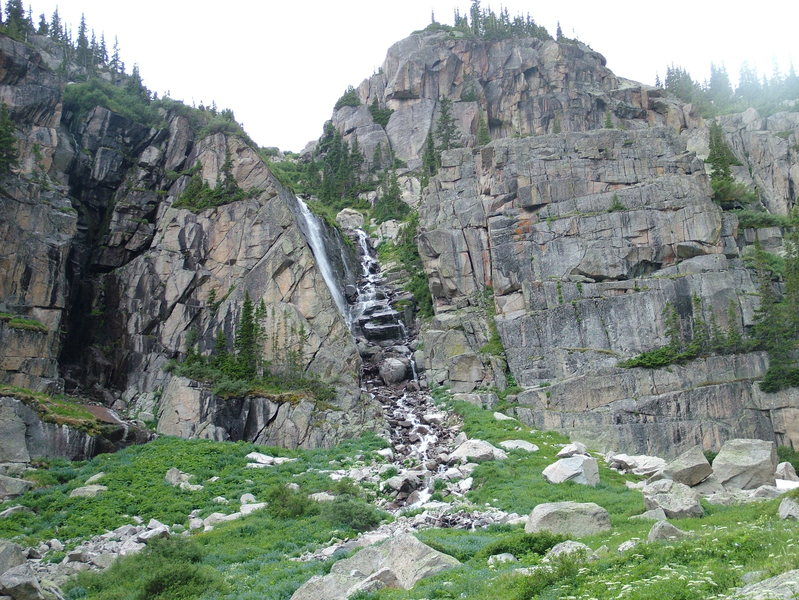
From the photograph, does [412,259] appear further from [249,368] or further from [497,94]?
[497,94]

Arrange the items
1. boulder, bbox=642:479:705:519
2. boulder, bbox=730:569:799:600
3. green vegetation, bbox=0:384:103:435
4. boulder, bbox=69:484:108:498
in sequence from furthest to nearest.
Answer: green vegetation, bbox=0:384:103:435 < boulder, bbox=69:484:108:498 < boulder, bbox=642:479:705:519 < boulder, bbox=730:569:799:600

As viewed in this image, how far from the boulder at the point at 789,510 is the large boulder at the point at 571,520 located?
17.7ft

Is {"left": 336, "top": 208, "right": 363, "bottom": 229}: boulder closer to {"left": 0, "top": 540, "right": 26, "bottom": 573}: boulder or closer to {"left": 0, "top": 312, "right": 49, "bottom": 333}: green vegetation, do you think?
{"left": 0, "top": 312, "right": 49, "bottom": 333}: green vegetation

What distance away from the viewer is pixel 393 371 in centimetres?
6047

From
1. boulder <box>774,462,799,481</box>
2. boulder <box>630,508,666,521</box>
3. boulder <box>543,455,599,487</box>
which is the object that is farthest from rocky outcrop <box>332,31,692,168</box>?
boulder <box>630,508,666,521</box>

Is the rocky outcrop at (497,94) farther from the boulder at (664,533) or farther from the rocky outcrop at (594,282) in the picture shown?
the boulder at (664,533)

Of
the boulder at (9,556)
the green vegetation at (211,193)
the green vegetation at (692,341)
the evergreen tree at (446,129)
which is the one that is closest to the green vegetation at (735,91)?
the evergreen tree at (446,129)

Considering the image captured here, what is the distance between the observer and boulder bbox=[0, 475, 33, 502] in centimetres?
3653

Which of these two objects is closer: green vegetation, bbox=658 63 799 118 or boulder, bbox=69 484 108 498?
boulder, bbox=69 484 108 498

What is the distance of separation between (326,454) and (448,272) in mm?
24498

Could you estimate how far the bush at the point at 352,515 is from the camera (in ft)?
96.8

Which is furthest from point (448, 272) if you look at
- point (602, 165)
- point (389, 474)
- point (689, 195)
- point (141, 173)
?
point (141, 173)

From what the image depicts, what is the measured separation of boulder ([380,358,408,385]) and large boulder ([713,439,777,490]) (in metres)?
30.7

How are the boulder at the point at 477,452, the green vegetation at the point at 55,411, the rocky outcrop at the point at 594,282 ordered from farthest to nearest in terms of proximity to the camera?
the rocky outcrop at the point at 594,282 < the green vegetation at the point at 55,411 < the boulder at the point at 477,452
